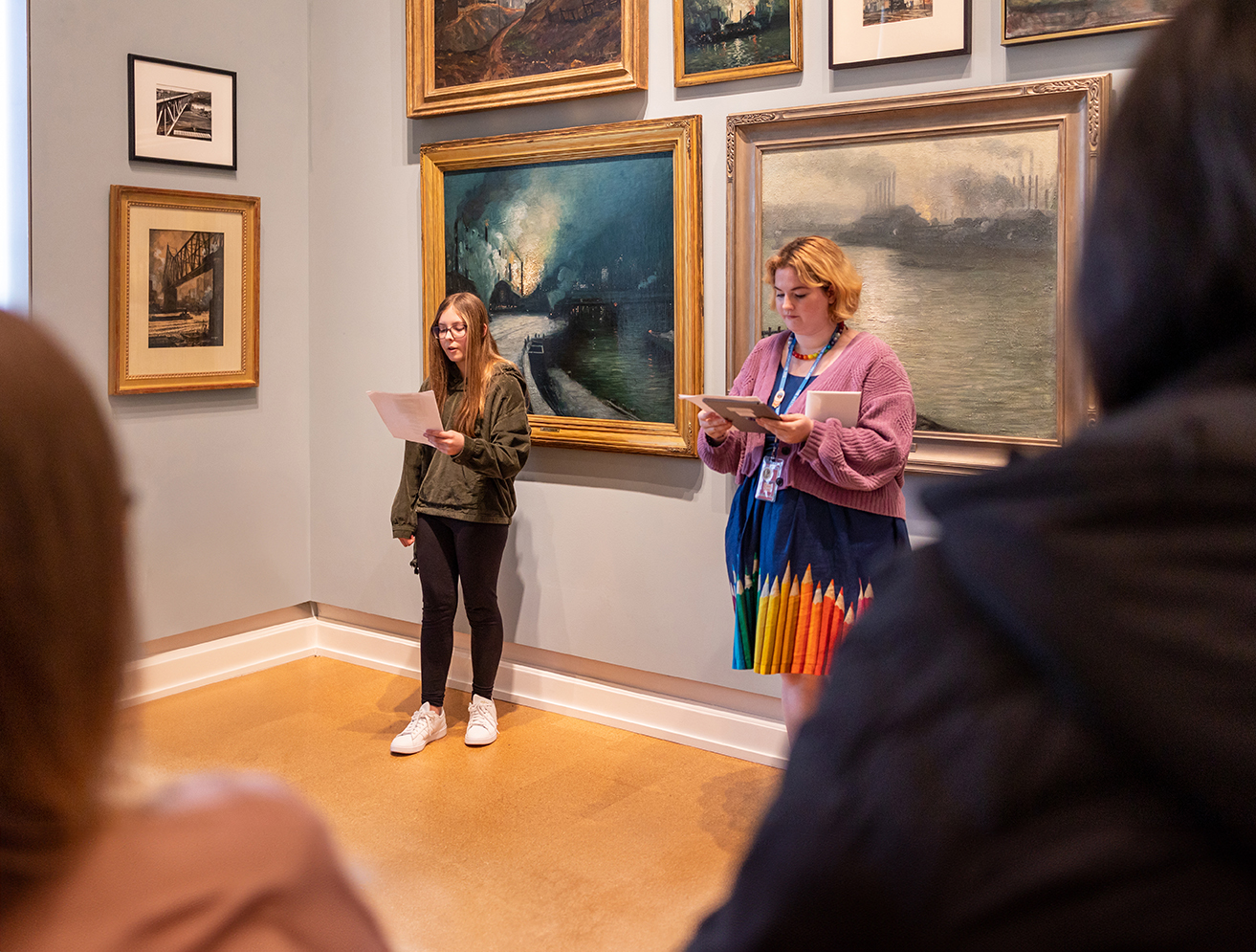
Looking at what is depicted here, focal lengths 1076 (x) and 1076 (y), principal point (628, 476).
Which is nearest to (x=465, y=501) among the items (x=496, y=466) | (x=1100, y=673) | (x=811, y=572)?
(x=496, y=466)

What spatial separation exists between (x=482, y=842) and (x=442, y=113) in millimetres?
3250

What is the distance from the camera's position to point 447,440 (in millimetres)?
4125

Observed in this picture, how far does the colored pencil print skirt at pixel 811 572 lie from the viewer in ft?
11.1

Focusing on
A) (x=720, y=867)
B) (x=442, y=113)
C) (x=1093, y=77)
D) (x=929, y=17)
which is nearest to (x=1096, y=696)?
(x=720, y=867)

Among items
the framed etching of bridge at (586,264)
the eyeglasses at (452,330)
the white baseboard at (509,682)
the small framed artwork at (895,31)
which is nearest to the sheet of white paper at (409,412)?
the eyeglasses at (452,330)

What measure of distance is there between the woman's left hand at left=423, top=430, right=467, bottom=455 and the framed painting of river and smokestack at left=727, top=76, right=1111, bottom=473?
51.2 inches

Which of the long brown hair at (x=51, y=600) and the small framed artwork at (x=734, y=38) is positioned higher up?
the small framed artwork at (x=734, y=38)

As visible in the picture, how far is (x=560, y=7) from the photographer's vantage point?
4.55 meters

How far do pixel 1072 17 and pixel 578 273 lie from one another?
2.12 m

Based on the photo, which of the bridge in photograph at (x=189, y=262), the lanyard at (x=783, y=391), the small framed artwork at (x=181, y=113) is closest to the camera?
the lanyard at (x=783, y=391)

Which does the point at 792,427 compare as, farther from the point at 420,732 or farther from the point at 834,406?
the point at 420,732

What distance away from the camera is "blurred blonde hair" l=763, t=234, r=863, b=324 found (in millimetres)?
3408

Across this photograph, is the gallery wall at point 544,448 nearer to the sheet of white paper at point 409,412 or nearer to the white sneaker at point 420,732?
the white sneaker at point 420,732

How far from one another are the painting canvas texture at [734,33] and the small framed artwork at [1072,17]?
2.73 feet
